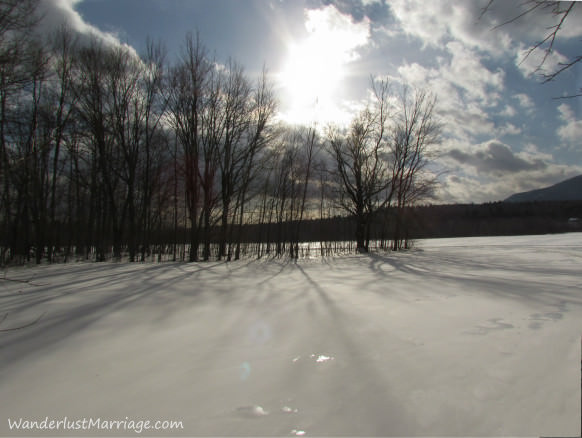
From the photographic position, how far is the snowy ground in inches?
46.1

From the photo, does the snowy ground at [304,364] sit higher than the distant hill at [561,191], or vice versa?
the distant hill at [561,191]

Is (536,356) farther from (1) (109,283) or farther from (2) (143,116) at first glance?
(2) (143,116)

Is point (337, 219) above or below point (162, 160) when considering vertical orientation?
below

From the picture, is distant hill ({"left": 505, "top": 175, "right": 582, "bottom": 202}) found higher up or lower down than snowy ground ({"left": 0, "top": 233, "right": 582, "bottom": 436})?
higher up

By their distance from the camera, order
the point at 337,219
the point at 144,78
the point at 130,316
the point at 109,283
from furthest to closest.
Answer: the point at 337,219 → the point at 144,78 → the point at 109,283 → the point at 130,316

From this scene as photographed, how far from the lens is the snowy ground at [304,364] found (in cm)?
117

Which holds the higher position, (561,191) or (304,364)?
(561,191)

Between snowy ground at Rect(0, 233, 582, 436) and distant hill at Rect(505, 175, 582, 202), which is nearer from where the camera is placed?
snowy ground at Rect(0, 233, 582, 436)

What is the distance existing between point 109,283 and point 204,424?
13.2ft

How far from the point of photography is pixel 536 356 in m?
1.59

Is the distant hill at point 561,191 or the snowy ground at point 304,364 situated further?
the distant hill at point 561,191

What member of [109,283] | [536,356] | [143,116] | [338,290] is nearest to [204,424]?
[536,356]

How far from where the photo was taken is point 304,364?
167 centimetres

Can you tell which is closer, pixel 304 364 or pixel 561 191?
pixel 304 364
